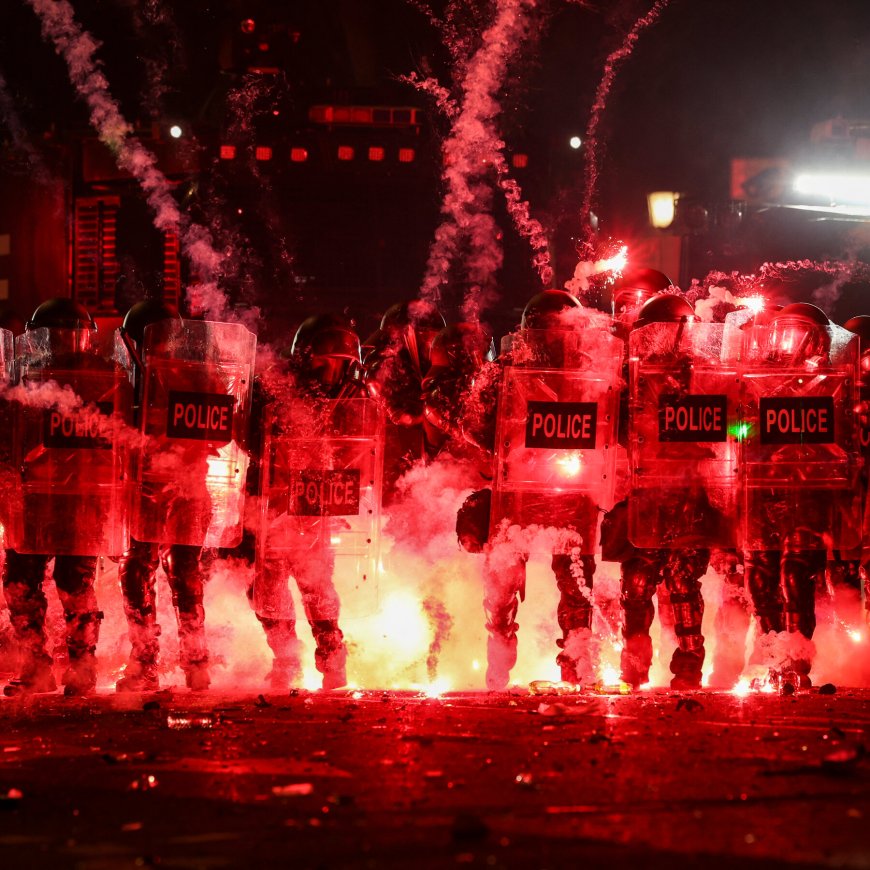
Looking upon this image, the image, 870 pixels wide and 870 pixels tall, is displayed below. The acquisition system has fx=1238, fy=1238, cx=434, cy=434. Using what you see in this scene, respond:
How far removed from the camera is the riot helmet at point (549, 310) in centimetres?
801

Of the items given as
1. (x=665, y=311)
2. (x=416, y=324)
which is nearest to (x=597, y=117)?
(x=416, y=324)

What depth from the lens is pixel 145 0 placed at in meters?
13.6

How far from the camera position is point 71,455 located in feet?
25.1

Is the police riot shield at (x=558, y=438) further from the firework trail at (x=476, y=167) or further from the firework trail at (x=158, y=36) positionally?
the firework trail at (x=158, y=36)

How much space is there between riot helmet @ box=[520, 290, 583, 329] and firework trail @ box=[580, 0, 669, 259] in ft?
20.8

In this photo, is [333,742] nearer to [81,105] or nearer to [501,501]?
[501,501]

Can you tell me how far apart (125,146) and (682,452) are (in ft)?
37.3

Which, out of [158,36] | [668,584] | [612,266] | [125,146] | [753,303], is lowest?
[668,584]

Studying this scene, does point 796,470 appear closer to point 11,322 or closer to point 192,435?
point 192,435

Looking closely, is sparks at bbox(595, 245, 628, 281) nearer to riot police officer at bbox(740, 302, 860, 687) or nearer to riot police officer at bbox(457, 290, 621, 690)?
riot police officer at bbox(457, 290, 621, 690)

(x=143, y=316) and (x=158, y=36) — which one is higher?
(x=158, y=36)

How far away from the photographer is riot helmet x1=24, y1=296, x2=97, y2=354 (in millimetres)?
7773

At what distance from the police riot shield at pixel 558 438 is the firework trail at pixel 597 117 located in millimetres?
6732

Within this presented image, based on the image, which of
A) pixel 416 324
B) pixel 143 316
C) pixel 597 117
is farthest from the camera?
pixel 597 117
